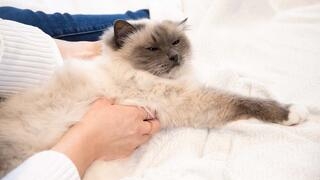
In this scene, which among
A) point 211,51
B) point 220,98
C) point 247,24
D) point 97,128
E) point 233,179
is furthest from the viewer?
point 247,24

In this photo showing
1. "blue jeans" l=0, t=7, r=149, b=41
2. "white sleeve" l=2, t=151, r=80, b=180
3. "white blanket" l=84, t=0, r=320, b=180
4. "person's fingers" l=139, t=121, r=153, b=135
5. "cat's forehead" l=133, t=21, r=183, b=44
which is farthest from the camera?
"blue jeans" l=0, t=7, r=149, b=41

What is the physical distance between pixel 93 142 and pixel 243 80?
0.57 metres

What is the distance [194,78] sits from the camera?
127 cm

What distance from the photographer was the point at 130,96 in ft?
3.90

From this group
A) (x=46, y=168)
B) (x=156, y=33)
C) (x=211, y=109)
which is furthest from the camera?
(x=156, y=33)

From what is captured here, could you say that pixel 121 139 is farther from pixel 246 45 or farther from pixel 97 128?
pixel 246 45

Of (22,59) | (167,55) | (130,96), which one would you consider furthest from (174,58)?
(22,59)

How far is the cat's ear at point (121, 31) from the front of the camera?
1.23 meters

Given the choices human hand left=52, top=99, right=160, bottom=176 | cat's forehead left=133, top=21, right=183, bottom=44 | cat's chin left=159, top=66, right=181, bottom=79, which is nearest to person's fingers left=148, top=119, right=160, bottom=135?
human hand left=52, top=99, right=160, bottom=176

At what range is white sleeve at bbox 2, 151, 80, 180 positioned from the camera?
908 millimetres

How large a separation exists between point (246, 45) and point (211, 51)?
5.6 inches

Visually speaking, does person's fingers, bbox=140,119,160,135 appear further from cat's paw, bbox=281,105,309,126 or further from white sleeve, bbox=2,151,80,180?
cat's paw, bbox=281,105,309,126

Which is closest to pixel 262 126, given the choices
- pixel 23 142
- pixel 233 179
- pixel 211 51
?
pixel 233 179

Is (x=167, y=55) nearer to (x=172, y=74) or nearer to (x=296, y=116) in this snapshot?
(x=172, y=74)
